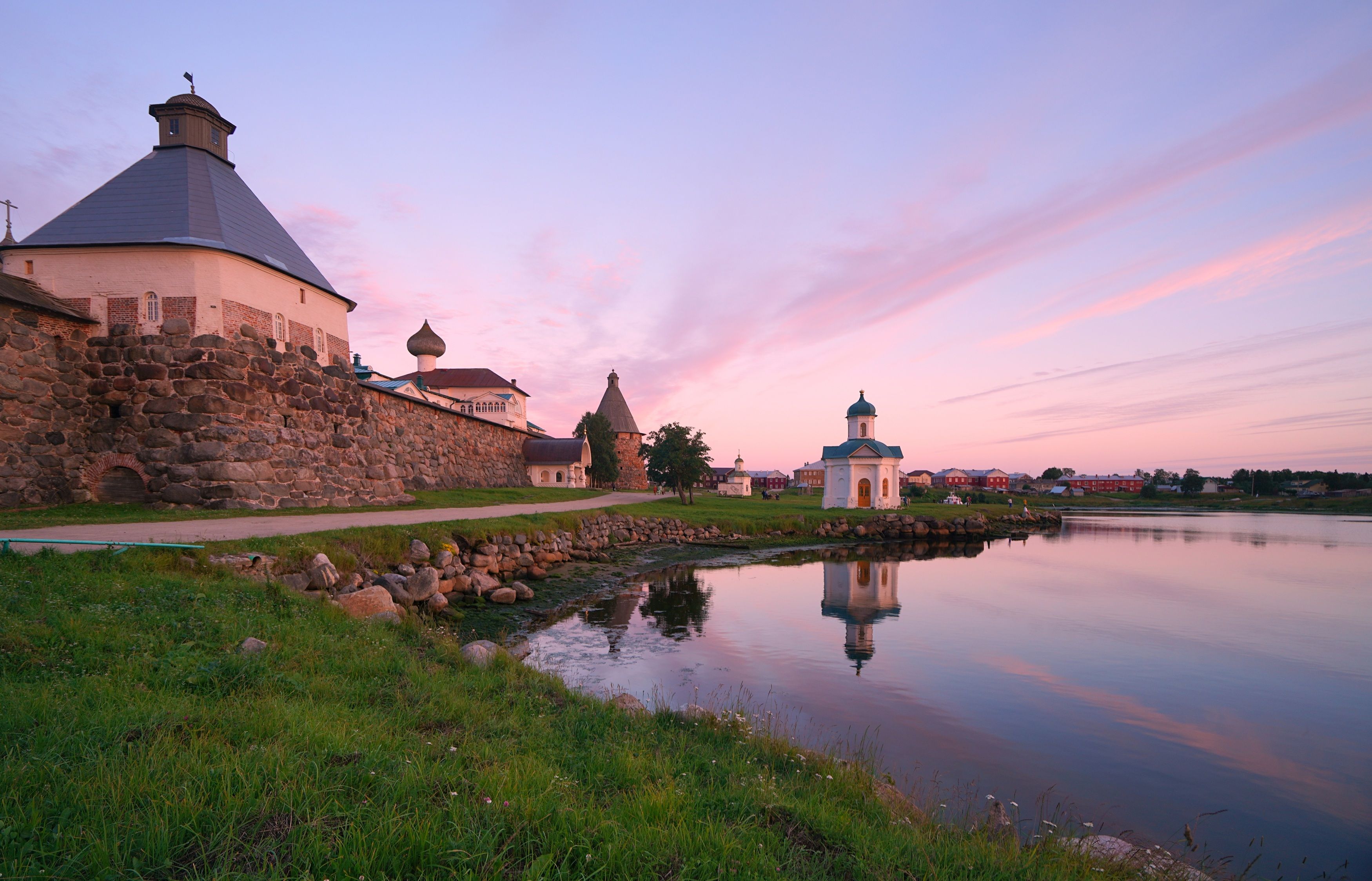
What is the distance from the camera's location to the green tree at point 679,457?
140 ft

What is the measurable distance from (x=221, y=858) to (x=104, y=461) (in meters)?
18.6

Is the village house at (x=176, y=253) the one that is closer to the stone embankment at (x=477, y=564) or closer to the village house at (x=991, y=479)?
the stone embankment at (x=477, y=564)

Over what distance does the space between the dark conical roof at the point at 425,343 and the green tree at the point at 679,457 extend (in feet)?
88.7

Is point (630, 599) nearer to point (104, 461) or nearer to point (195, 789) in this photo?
point (195, 789)

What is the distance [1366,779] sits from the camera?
761cm

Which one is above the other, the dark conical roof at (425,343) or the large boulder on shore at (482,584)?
the dark conical roof at (425,343)

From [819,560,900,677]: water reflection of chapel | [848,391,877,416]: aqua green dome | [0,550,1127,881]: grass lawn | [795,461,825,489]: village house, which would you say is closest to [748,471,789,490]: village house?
[795,461,825,489]: village house

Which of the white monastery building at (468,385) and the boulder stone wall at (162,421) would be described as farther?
the white monastery building at (468,385)

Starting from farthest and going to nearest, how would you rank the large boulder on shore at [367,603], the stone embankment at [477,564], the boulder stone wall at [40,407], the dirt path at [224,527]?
the boulder stone wall at [40,407] < the dirt path at [224,527] < the stone embankment at [477,564] < the large boulder on shore at [367,603]

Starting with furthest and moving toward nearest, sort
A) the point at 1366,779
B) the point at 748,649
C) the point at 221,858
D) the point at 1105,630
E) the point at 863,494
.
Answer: the point at 863,494 → the point at 1105,630 → the point at 748,649 → the point at 1366,779 → the point at 221,858

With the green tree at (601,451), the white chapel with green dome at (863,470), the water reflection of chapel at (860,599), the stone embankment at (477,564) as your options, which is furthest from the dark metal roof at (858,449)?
the green tree at (601,451)

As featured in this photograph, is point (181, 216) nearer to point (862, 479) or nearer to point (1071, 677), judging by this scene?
point (1071, 677)

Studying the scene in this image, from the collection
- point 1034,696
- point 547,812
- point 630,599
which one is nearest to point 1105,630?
point 1034,696

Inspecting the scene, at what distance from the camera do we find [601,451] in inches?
2416
